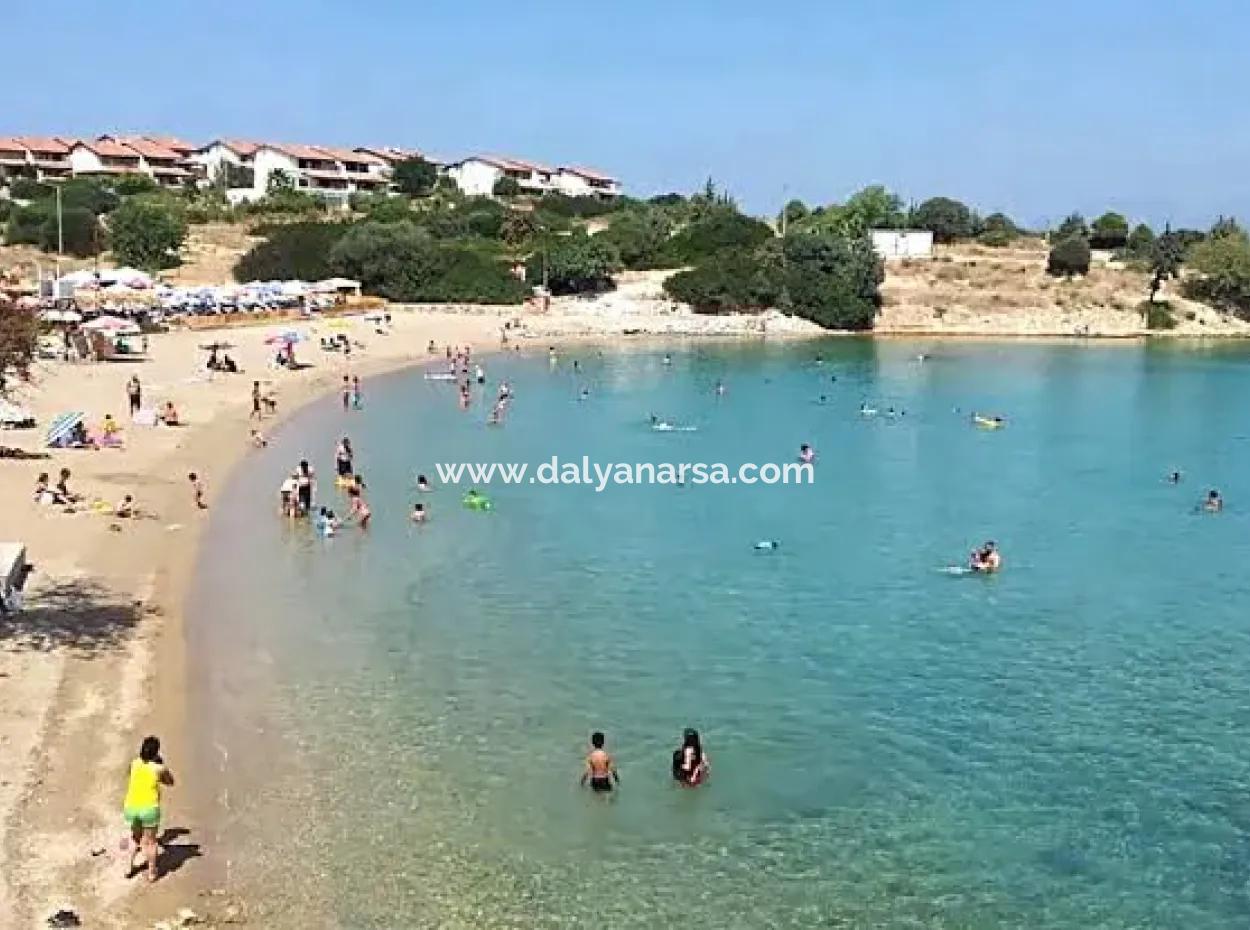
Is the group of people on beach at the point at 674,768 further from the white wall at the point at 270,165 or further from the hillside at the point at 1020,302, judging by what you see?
the white wall at the point at 270,165

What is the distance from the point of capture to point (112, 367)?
5394 cm

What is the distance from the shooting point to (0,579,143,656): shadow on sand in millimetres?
20047

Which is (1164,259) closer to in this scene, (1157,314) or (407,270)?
(1157,314)

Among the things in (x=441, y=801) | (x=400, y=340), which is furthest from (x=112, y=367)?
(x=441, y=801)

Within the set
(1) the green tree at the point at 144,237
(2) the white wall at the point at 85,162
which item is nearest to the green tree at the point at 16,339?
(1) the green tree at the point at 144,237

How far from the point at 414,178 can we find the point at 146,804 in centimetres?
13024

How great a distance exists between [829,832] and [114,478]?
22792 millimetres

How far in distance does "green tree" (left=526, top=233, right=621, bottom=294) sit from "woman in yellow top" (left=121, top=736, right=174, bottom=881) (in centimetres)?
8303

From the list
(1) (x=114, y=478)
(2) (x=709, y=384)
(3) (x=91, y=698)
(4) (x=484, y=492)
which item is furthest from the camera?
(2) (x=709, y=384)

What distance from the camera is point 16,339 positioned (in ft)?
65.4

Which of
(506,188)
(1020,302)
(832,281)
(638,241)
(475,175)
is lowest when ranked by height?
(1020,302)

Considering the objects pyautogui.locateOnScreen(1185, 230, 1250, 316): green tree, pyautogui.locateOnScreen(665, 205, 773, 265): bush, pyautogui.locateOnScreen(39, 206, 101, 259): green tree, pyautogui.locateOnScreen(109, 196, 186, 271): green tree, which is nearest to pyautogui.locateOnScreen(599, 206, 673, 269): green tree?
pyautogui.locateOnScreen(665, 205, 773, 265): bush

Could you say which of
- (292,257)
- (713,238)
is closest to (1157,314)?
(713,238)

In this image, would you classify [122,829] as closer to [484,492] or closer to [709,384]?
[484,492]
